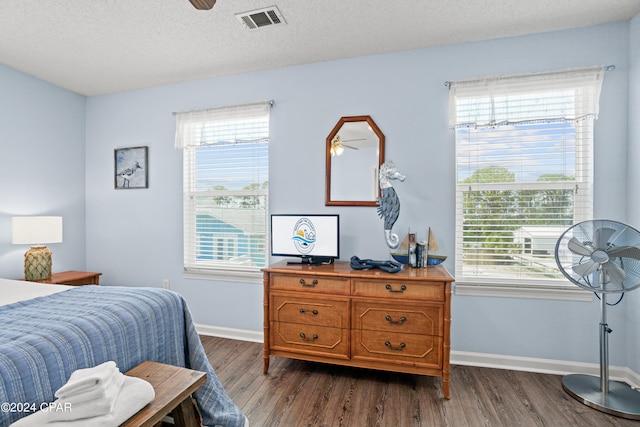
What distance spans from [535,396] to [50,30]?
4.30 m

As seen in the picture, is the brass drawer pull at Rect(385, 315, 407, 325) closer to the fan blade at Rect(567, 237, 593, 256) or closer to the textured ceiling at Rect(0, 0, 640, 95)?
the fan blade at Rect(567, 237, 593, 256)

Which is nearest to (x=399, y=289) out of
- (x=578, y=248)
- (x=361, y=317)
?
(x=361, y=317)

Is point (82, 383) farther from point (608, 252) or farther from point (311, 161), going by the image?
point (608, 252)

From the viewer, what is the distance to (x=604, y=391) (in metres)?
2.05

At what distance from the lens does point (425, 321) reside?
2.13m

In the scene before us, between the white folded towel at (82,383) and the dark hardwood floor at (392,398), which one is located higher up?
the white folded towel at (82,383)

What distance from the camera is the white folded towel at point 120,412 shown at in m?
1.01

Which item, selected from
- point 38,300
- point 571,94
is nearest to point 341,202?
point 571,94

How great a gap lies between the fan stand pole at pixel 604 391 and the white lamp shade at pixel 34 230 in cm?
435

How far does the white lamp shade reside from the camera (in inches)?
111

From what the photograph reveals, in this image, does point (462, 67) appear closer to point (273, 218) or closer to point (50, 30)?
point (273, 218)

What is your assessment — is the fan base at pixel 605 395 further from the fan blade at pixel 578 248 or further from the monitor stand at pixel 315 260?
the monitor stand at pixel 315 260

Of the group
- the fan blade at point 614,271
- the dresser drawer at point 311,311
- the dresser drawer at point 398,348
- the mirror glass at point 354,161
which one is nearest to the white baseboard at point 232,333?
the dresser drawer at point 311,311

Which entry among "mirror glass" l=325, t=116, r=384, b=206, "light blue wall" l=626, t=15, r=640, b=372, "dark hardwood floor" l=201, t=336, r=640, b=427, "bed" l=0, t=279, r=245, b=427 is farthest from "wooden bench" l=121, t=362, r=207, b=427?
"light blue wall" l=626, t=15, r=640, b=372
